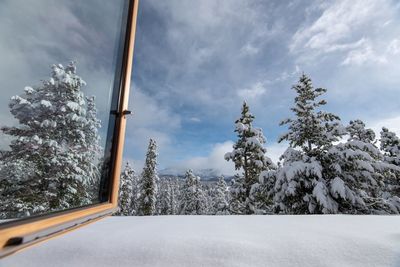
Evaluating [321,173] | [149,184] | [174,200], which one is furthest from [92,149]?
[174,200]

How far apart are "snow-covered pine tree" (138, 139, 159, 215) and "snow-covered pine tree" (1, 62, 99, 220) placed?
86.0ft

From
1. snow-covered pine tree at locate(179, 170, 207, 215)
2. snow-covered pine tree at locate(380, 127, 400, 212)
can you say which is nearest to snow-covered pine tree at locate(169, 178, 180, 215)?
snow-covered pine tree at locate(179, 170, 207, 215)

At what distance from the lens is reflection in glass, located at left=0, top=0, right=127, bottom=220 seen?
0.98 meters

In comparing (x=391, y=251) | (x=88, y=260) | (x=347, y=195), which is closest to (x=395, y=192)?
(x=347, y=195)

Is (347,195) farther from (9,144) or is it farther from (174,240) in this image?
(9,144)

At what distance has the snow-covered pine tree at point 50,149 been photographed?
3.33ft

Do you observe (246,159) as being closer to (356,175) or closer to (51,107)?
(356,175)

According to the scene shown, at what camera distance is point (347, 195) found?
8375mm

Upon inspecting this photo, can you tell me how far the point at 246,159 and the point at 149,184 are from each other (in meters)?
15.1

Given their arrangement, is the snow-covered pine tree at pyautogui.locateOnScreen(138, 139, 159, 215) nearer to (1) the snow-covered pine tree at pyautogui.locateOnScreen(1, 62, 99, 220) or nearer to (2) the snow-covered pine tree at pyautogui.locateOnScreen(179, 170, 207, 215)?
Result: (2) the snow-covered pine tree at pyautogui.locateOnScreen(179, 170, 207, 215)

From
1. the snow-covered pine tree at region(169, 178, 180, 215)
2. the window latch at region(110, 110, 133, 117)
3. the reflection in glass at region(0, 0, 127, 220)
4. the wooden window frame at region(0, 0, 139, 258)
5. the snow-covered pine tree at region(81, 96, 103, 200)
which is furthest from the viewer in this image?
the snow-covered pine tree at region(169, 178, 180, 215)

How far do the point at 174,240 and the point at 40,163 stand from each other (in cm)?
108

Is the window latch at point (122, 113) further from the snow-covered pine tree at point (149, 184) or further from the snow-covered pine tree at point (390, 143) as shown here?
the snow-covered pine tree at point (149, 184)

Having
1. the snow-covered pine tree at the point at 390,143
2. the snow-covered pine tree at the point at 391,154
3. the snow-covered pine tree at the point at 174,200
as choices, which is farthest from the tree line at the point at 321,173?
the snow-covered pine tree at the point at 174,200
